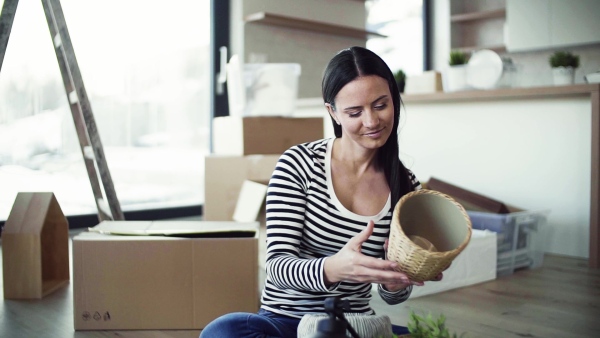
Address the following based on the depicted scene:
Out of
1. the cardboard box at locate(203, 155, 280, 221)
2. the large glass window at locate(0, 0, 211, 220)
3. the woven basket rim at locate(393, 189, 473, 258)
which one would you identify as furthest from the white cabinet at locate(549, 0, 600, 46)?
the woven basket rim at locate(393, 189, 473, 258)

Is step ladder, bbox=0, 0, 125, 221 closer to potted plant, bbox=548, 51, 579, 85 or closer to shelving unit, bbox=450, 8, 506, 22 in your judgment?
potted plant, bbox=548, 51, 579, 85

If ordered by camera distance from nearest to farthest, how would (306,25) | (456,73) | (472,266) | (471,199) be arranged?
(472,266) < (471,199) < (456,73) < (306,25)

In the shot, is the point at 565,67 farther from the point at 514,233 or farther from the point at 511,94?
the point at 514,233

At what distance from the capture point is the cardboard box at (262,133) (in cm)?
288

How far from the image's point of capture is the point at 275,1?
443 cm

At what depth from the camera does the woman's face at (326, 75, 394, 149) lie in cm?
120

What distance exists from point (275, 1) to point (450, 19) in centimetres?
211

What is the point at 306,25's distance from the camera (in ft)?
15.0

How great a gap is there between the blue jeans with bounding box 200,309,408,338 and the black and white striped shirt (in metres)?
0.03

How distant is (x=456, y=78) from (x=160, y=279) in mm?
2057

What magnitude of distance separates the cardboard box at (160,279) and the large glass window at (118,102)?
1743mm

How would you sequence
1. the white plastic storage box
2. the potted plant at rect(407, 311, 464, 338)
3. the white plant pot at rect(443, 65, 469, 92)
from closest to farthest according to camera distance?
1. the potted plant at rect(407, 311, 464, 338)
2. the white plastic storage box
3. the white plant pot at rect(443, 65, 469, 92)

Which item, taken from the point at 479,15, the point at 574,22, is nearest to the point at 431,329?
the point at 574,22

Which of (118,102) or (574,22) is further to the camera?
(574,22)
